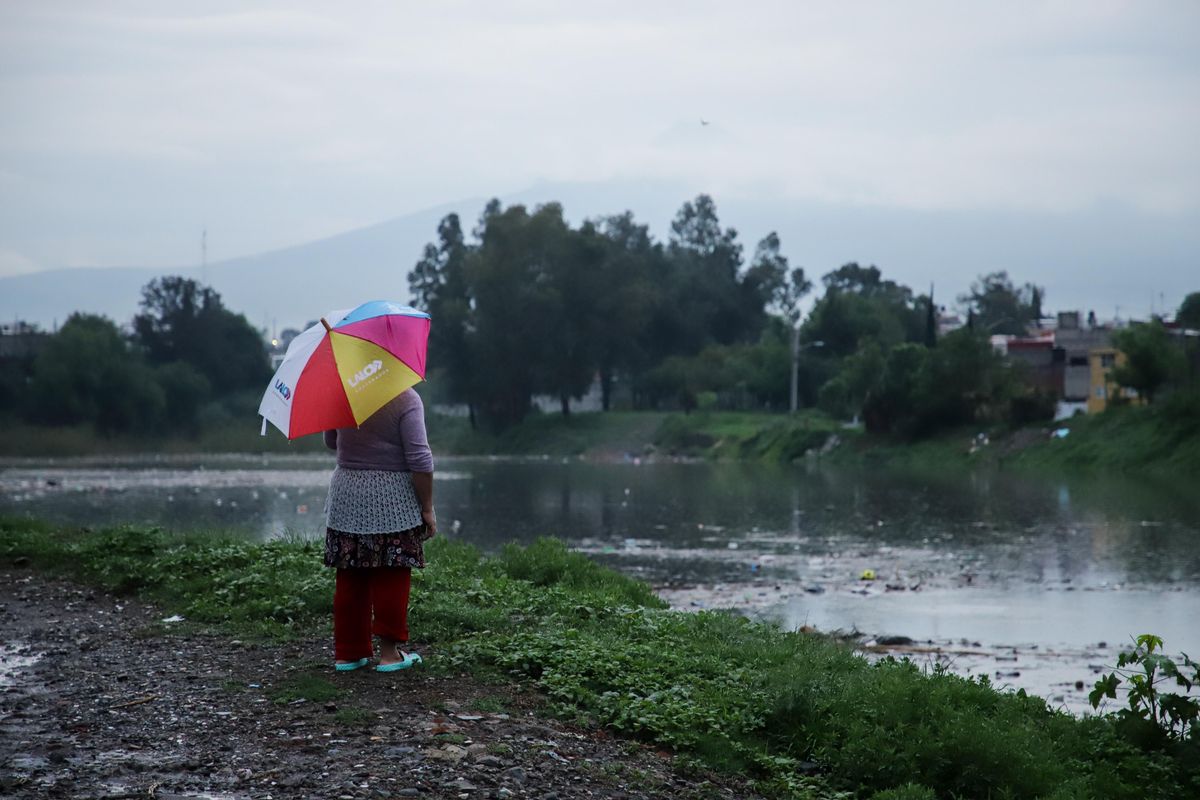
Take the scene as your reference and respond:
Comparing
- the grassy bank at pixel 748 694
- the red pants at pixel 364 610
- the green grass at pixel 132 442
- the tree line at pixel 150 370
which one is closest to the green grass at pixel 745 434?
the green grass at pixel 132 442

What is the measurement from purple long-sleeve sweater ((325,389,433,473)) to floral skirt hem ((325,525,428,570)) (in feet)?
1.40

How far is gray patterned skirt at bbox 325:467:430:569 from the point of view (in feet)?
26.2

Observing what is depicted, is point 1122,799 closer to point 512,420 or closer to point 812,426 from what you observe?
point 812,426

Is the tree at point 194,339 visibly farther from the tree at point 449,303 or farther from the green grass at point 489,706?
the green grass at point 489,706

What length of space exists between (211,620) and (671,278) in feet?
328

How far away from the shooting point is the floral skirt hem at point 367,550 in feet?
26.2

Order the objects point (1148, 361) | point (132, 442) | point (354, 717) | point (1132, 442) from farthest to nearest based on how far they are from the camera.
Answer: point (132, 442) → point (1148, 361) → point (1132, 442) → point (354, 717)

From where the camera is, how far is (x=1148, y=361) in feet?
185

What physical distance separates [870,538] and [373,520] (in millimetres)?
19289

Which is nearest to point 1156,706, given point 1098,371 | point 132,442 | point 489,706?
point 489,706

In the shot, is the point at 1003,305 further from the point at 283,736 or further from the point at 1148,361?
the point at 283,736

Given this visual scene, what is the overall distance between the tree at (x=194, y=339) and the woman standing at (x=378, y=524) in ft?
285

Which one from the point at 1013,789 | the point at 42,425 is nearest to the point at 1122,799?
the point at 1013,789

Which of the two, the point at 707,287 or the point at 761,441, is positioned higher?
the point at 707,287
